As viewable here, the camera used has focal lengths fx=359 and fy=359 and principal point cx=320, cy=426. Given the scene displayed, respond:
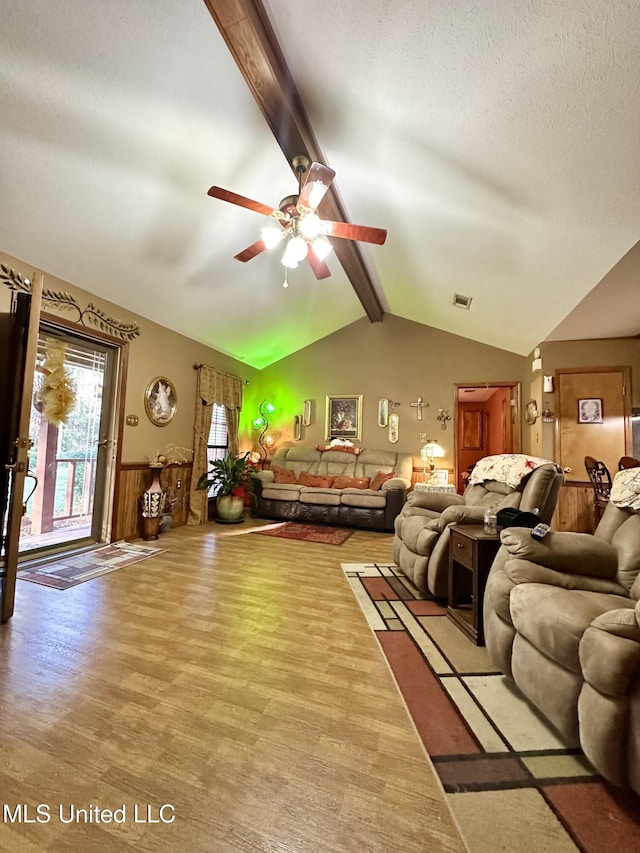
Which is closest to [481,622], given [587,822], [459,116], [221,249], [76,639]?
[587,822]

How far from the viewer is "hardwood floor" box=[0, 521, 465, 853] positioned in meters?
0.99

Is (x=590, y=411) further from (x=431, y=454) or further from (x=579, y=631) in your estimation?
(x=579, y=631)

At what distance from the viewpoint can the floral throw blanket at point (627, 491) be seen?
1704mm

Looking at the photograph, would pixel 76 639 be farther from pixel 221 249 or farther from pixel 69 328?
pixel 221 249

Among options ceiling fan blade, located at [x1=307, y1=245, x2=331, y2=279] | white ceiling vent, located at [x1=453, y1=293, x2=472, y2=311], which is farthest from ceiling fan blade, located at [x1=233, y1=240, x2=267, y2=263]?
white ceiling vent, located at [x1=453, y1=293, x2=472, y2=311]

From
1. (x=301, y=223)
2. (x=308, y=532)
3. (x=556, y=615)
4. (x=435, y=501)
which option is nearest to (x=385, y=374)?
(x=308, y=532)

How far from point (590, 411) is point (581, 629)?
3968mm

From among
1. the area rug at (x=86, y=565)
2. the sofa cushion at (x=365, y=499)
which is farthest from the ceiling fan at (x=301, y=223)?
the sofa cushion at (x=365, y=499)

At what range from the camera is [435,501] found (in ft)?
10.4

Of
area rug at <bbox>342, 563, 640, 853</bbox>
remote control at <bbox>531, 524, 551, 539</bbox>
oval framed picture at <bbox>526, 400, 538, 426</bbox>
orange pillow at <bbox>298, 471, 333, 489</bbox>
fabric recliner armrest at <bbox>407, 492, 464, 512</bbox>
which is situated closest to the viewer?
area rug at <bbox>342, 563, 640, 853</bbox>

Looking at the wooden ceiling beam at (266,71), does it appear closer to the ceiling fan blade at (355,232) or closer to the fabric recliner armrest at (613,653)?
the ceiling fan blade at (355,232)

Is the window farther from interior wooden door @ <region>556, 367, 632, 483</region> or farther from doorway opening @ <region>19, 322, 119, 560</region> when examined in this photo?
interior wooden door @ <region>556, 367, 632, 483</region>

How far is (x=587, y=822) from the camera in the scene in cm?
100

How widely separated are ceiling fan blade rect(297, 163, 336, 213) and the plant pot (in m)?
3.88
